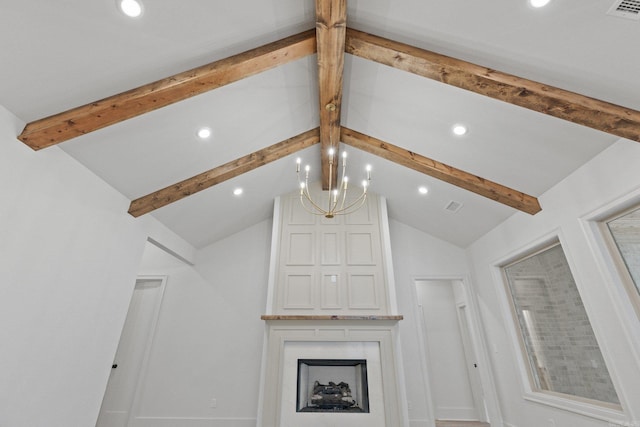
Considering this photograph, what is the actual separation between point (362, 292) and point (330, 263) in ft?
2.29

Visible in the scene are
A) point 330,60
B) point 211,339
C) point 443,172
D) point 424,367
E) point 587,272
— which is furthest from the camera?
point 211,339

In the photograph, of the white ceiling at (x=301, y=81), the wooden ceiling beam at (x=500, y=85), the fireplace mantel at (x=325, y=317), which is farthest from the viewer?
the fireplace mantel at (x=325, y=317)

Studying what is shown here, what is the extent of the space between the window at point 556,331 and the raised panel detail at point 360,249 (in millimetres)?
2095

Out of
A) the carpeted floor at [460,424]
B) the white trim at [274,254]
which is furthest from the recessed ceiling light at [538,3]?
the carpeted floor at [460,424]

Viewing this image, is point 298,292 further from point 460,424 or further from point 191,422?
point 460,424

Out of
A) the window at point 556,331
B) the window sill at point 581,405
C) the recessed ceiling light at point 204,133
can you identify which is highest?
the recessed ceiling light at point 204,133

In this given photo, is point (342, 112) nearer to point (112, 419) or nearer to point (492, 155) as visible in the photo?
point (492, 155)

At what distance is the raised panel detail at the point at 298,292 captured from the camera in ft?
15.3

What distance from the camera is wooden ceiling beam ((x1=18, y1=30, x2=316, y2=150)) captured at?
2424 millimetres

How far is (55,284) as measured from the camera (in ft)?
9.04

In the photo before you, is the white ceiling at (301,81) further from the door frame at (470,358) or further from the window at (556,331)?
the door frame at (470,358)

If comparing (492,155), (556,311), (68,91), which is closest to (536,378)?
(556,311)

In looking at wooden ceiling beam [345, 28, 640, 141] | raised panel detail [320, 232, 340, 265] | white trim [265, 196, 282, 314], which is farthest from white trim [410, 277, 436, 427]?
wooden ceiling beam [345, 28, 640, 141]

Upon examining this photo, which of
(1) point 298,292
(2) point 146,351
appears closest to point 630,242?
(1) point 298,292
